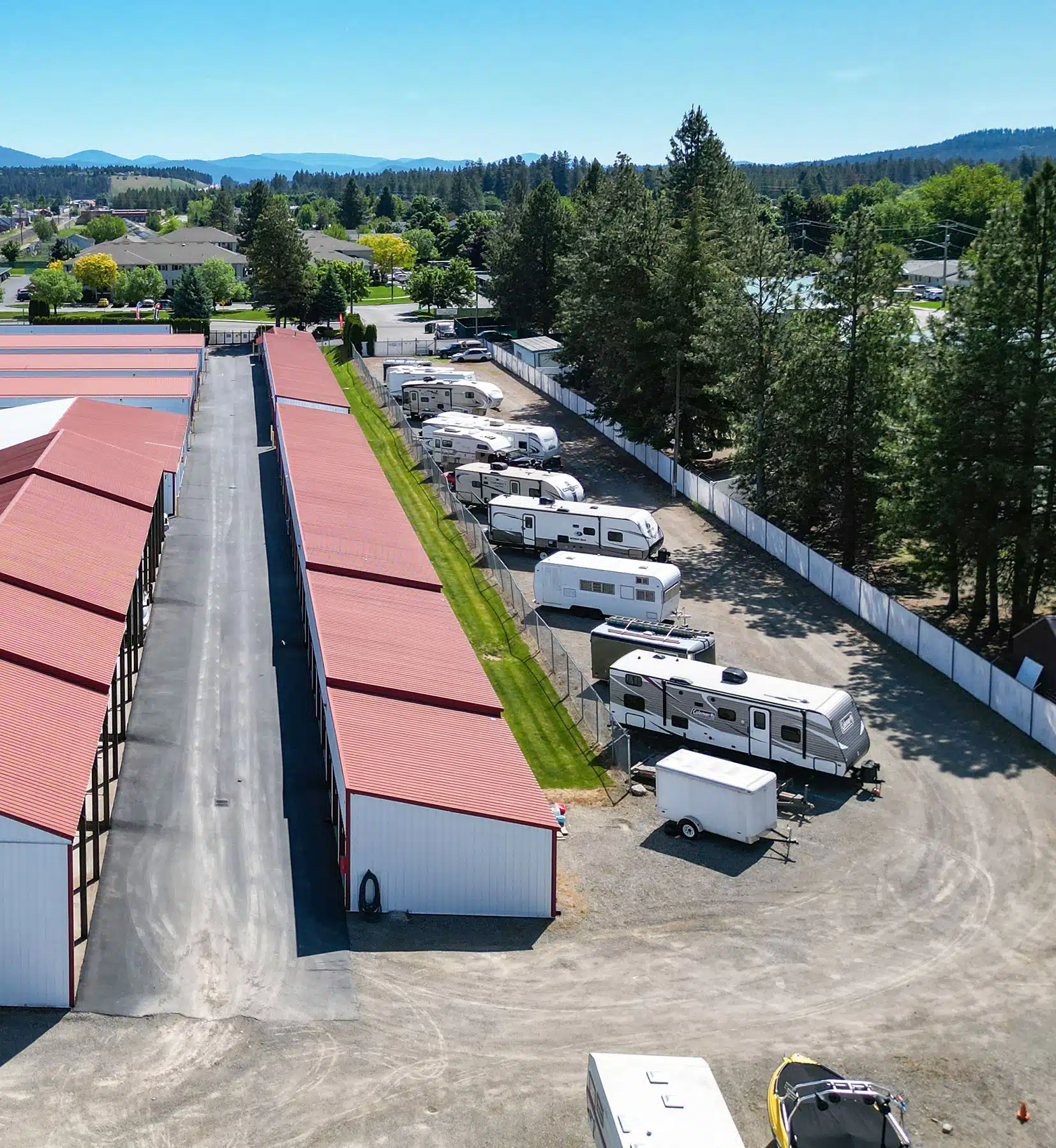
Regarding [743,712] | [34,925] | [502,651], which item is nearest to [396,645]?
[502,651]

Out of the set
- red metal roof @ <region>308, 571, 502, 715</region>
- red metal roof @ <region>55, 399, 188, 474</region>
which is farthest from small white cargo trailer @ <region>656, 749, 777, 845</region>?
red metal roof @ <region>55, 399, 188, 474</region>

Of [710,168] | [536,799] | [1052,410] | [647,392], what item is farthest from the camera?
[710,168]

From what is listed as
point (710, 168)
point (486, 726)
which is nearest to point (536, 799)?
point (486, 726)

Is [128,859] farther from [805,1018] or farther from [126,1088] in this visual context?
[805,1018]

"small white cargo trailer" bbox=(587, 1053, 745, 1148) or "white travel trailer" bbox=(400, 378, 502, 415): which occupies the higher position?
"white travel trailer" bbox=(400, 378, 502, 415)

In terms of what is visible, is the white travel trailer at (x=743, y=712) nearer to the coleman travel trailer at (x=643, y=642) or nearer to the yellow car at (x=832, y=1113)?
the coleman travel trailer at (x=643, y=642)

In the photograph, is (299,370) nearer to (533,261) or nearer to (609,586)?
(533,261)

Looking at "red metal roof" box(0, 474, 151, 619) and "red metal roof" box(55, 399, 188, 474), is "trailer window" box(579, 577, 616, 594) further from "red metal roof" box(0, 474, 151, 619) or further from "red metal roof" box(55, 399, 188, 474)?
"red metal roof" box(55, 399, 188, 474)
